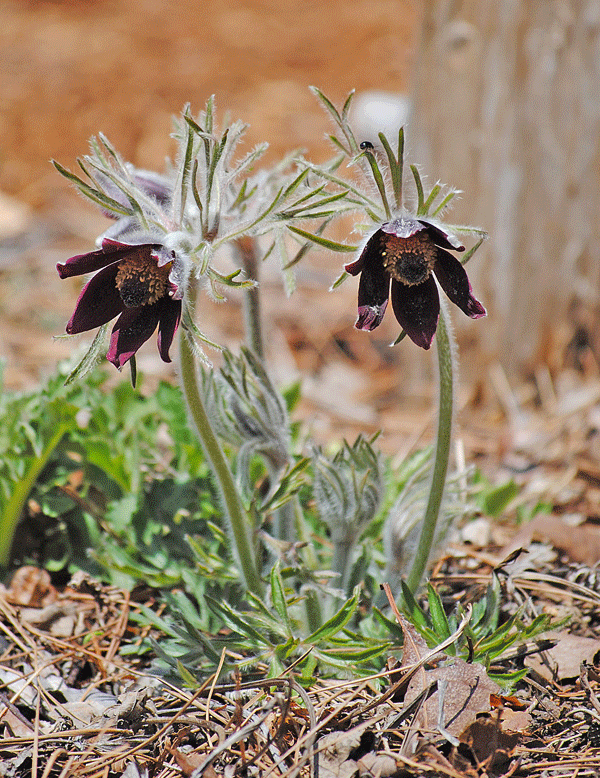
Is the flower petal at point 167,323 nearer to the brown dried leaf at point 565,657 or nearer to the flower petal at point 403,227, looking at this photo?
the flower petal at point 403,227

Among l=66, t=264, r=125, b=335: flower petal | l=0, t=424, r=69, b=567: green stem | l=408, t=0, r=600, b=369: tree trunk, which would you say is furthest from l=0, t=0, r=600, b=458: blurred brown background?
l=66, t=264, r=125, b=335: flower petal

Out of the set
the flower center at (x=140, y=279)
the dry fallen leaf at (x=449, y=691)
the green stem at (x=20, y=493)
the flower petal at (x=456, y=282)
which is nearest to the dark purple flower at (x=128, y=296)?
the flower center at (x=140, y=279)

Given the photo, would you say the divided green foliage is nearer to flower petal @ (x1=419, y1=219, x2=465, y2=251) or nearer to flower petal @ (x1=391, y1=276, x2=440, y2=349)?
flower petal @ (x1=391, y1=276, x2=440, y2=349)

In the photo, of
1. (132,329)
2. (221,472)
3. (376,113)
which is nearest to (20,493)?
(221,472)

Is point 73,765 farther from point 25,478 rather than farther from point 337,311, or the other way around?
point 337,311

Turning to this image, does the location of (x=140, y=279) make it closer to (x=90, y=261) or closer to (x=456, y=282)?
(x=90, y=261)
